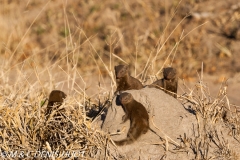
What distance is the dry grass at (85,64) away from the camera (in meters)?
5.05

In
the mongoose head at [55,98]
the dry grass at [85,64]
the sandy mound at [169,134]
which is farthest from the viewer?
the mongoose head at [55,98]

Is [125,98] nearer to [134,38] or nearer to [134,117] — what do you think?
[134,117]

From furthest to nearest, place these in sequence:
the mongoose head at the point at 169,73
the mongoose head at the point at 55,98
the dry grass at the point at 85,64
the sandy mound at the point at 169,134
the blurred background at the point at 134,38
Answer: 1. the blurred background at the point at 134,38
2. the mongoose head at the point at 55,98
3. the mongoose head at the point at 169,73
4. the dry grass at the point at 85,64
5. the sandy mound at the point at 169,134

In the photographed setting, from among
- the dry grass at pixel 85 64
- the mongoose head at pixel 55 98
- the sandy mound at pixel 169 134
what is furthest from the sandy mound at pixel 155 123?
the mongoose head at pixel 55 98

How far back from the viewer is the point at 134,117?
4.80 metres

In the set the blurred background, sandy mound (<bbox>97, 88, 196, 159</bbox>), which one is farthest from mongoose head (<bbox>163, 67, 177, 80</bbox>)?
the blurred background

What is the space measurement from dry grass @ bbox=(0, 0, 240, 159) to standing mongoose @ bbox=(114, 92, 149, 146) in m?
0.22

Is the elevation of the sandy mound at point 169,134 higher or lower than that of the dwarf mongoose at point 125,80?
lower

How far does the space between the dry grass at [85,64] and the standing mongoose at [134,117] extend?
0.74 feet

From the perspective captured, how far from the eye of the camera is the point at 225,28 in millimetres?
10734

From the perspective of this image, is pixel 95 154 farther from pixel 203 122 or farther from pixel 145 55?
pixel 145 55

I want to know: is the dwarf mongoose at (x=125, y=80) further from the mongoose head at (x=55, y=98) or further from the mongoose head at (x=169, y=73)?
the mongoose head at (x=55, y=98)

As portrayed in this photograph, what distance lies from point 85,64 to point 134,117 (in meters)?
5.57

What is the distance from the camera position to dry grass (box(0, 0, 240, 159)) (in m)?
5.05
